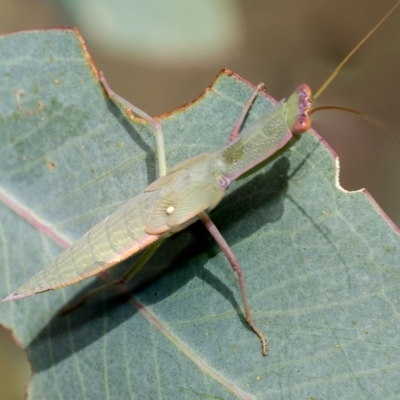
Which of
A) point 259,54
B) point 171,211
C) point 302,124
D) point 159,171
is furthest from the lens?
point 259,54

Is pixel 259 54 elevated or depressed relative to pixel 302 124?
elevated

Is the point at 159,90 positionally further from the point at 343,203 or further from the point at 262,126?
the point at 343,203

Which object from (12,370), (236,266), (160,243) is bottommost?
(12,370)

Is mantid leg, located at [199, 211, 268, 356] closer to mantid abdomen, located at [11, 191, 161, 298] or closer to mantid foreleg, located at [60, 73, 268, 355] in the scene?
mantid foreleg, located at [60, 73, 268, 355]

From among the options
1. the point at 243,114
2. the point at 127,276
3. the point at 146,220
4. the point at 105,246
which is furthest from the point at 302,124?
the point at 127,276

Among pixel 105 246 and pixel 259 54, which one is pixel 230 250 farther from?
pixel 259 54

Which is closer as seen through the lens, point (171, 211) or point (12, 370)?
point (171, 211)
